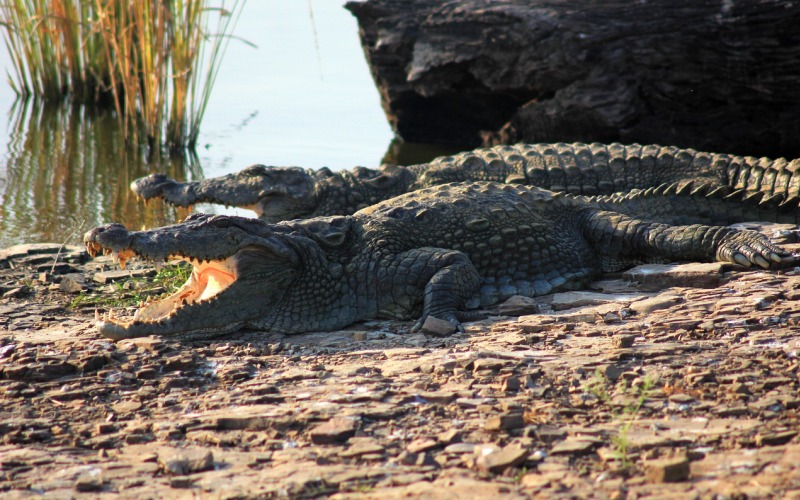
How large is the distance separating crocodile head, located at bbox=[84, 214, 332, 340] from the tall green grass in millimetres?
5626

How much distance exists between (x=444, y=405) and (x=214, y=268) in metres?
2.04

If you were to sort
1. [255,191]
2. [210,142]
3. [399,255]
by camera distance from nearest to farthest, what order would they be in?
1. [399,255]
2. [255,191]
3. [210,142]

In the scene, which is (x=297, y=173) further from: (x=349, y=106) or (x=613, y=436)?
(x=349, y=106)

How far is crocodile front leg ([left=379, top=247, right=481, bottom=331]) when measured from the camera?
496 cm

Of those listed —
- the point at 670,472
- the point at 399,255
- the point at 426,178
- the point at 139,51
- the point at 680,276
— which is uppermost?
the point at 139,51

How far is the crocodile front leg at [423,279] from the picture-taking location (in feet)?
16.3

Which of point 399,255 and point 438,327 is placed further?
point 399,255

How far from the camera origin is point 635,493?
2.66m

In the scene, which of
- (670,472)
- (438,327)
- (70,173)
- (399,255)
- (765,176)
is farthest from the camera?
(70,173)

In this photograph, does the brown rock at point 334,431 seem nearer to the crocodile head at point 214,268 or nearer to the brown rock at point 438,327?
the brown rock at point 438,327

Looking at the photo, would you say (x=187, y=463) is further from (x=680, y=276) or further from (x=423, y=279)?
(x=680, y=276)

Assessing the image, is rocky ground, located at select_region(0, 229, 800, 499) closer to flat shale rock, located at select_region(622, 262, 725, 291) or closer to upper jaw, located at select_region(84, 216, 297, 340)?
flat shale rock, located at select_region(622, 262, 725, 291)

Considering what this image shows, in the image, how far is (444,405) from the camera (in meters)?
3.46

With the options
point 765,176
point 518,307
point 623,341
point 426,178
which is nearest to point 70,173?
point 426,178
